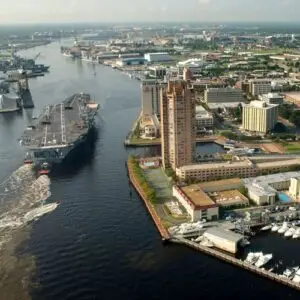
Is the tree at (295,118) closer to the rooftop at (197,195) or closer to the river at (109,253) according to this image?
the river at (109,253)

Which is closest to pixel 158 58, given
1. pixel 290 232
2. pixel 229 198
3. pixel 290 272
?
pixel 229 198

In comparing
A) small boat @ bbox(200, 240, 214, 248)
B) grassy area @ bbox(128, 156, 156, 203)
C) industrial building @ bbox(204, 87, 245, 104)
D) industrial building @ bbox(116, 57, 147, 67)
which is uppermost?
industrial building @ bbox(116, 57, 147, 67)

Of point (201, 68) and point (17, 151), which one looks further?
point (201, 68)

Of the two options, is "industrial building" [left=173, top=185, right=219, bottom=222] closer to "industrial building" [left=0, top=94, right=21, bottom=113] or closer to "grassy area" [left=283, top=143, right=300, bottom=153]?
"grassy area" [left=283, top=143, right=300, bottom=153]

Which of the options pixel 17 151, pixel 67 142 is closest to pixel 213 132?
pixel 67 142

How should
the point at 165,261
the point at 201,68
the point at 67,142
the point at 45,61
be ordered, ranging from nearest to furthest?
the point at 165,261 < the point at 67,142 < the point at 201,68 < the point at 45,61

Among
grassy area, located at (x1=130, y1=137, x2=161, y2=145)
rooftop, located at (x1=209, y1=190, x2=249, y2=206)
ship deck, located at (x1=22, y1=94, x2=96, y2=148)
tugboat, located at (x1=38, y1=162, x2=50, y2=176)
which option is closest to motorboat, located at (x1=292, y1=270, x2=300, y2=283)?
rooftop, located at (x1=209, y1=190, x2=249, y2=206)

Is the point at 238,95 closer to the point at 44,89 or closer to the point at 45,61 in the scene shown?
the point at 44,89

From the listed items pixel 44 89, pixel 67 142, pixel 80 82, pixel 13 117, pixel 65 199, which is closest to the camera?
pixel 65 199
